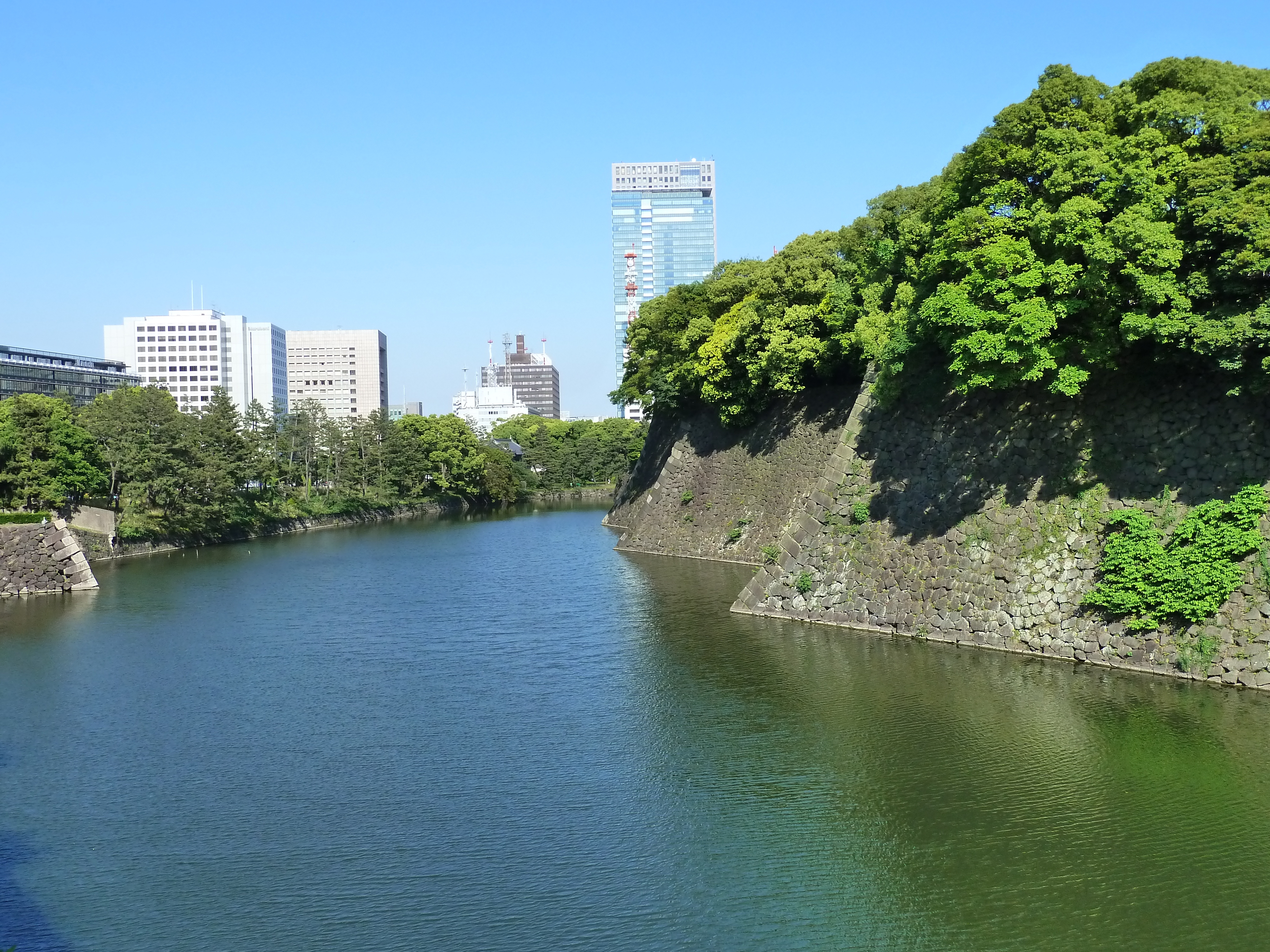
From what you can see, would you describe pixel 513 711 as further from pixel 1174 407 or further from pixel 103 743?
pixel 1174 407

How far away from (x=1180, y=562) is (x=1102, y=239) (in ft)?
17.7

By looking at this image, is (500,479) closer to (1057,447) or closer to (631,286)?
(1057,447)

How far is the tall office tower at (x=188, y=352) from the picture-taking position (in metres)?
148

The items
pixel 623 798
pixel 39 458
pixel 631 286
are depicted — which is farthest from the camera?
pixel 631 286

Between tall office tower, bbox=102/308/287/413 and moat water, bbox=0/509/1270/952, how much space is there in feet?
448

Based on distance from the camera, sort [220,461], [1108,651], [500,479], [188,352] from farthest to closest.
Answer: [188,352]
[500,479]
[220,461]
[1108,651]

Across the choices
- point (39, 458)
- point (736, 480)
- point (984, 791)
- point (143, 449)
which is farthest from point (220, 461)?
point (984, 791)

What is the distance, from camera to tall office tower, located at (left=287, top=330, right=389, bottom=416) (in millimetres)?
185375

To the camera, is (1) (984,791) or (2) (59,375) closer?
(1) (984,791)

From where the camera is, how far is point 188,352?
149250mm

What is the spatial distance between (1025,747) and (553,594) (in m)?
18.3

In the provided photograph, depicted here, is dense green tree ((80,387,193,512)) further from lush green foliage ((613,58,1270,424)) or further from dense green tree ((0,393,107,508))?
lush green foliage ((613,58,1270,424))

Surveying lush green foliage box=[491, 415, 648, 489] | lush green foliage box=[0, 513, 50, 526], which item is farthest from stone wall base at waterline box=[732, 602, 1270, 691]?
lush green foliage box=[491, 415, 648, 489]

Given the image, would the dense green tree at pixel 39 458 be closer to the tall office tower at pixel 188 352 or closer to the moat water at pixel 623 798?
the moat water at pixel 623 798
